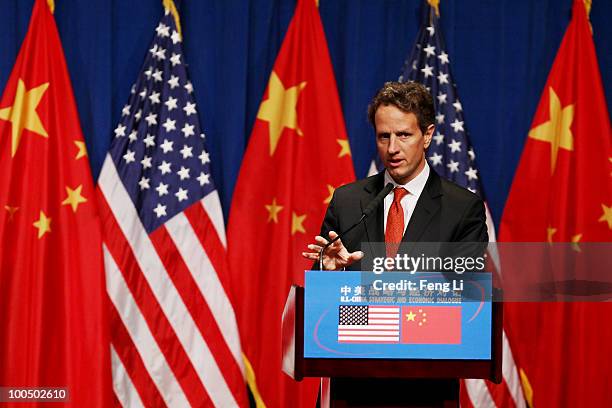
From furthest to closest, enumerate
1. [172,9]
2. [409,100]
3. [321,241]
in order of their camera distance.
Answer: [172,9] < [409,100] < [321,241]

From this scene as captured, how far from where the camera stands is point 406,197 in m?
2.55

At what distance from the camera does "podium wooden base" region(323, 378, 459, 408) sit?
2.11 meters

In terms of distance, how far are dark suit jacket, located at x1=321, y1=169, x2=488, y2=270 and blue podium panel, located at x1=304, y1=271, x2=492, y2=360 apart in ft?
1.14

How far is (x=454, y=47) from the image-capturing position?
14.9 ft

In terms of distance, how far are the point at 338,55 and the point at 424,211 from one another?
229 cm

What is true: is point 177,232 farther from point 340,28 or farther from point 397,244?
point 397,244

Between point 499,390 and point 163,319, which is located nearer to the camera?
point 163,319

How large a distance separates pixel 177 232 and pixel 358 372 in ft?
8.06

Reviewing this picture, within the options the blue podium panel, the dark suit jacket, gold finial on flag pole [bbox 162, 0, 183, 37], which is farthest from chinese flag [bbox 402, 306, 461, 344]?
gold finial on flag pole [bbox 162, 0, 183, 37]

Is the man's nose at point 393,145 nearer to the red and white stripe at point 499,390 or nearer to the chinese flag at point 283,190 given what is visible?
the chinese flag at point 283,190

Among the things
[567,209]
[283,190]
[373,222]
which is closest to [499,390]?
[567,209]

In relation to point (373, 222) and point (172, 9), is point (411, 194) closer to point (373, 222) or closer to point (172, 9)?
point (373, 222)

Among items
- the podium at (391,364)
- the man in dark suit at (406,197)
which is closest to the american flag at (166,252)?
the man in dark suit at (406,197)

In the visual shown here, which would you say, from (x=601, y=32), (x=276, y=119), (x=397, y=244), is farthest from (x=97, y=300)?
(x=601, y=32)
